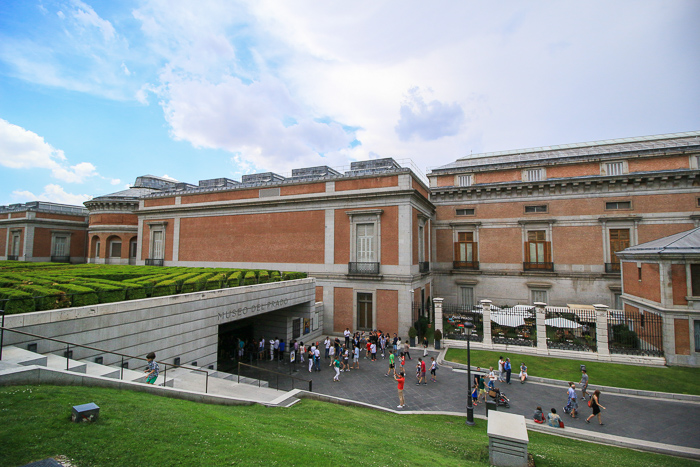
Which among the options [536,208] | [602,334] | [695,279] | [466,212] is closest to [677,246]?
[695,279]

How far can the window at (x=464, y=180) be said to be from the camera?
1176 inches

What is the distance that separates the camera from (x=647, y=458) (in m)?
9.23

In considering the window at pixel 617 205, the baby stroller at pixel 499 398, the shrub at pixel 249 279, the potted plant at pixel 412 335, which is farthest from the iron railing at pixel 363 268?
the window at pixel 617 205

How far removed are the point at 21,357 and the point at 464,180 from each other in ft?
97.7

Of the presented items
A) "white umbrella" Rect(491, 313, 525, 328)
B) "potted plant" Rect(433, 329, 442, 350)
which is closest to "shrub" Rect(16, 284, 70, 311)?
"potted plant" Rect(433, 329, 442, 350)

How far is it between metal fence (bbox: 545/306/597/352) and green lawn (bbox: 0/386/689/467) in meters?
10.2

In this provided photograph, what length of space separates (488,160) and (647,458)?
Result: 28176mm

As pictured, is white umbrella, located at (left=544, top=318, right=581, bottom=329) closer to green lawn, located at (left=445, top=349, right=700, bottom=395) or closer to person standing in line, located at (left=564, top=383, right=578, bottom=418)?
green lawn, located at (left=445, top=349, right=700, bottom=395)

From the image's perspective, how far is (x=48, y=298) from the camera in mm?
9805

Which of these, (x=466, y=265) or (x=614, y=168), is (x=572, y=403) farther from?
(x=614, y=168)

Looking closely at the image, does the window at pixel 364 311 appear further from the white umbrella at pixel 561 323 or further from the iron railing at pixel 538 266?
the iron railing at pixel 538 266

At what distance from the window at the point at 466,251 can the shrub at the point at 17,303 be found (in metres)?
27.2

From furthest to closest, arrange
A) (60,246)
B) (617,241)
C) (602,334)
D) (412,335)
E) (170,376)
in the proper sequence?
(60,246), (617,241), (412,335), (602,334), (170,376)

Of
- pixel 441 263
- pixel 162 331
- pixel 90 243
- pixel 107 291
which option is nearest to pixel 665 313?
pixel 441 263
